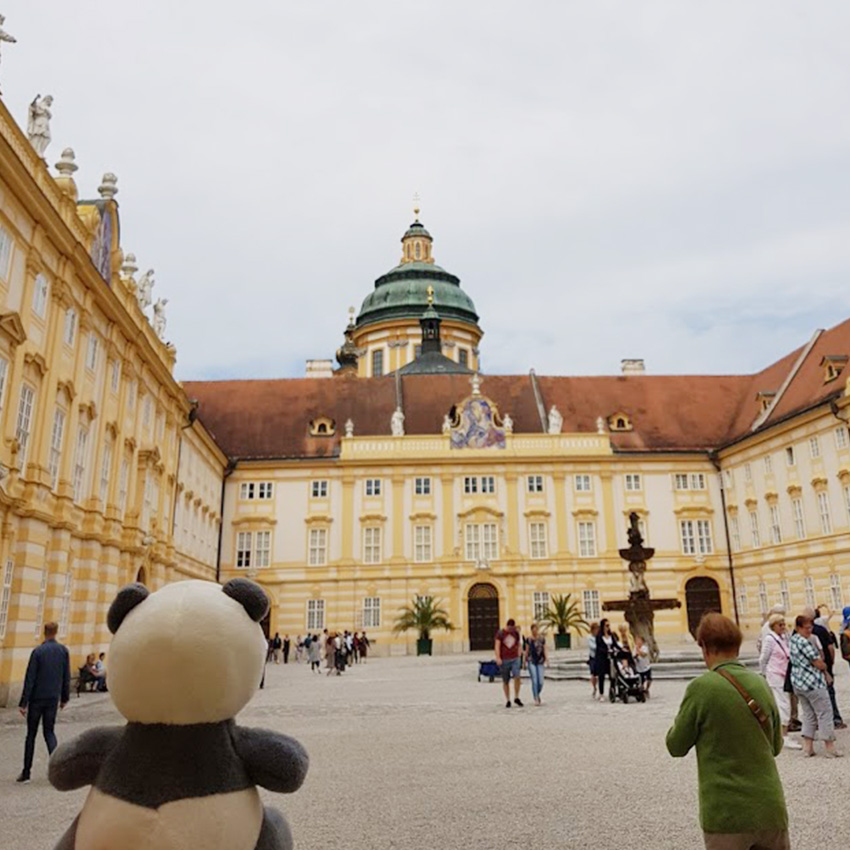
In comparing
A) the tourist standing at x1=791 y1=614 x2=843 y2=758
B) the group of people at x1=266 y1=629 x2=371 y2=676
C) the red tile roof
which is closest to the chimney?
the red tile roof

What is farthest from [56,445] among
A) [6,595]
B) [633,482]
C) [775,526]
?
[775,526]

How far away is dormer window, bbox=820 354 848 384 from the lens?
114 ft

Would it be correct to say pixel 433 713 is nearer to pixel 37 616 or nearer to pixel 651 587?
pixel 37 616

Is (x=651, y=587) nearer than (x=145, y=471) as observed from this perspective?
No

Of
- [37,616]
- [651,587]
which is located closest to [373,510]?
[651,587]

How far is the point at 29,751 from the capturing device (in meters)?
8.88

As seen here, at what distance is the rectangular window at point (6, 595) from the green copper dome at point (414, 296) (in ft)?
142

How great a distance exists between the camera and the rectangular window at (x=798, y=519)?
118ft

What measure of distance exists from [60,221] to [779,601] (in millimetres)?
34154

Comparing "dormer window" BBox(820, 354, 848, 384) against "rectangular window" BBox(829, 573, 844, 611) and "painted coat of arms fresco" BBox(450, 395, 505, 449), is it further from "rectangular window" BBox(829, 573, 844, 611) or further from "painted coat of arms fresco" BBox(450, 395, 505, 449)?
"painted coat of arms fresco" BBox(450, 395, 505, 449)

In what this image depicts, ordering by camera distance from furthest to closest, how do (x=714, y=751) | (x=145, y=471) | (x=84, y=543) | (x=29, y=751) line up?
(x=145, y=471) → (x=84, y=543) → (x=29, y=751) → (x=714, y=751)

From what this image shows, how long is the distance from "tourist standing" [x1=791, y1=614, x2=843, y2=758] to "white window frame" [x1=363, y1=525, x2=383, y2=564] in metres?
32.7

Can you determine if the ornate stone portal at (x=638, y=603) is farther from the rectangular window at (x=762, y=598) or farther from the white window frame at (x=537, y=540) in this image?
the rectangular window at (x=762, y=598)

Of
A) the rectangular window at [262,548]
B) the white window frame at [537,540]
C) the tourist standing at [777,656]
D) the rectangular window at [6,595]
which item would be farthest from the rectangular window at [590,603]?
the tourist standing at [777,656]
